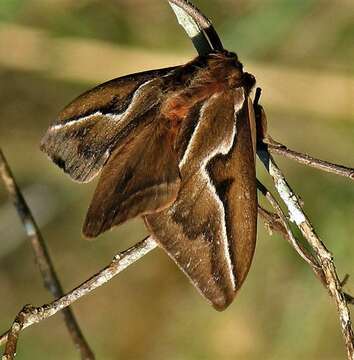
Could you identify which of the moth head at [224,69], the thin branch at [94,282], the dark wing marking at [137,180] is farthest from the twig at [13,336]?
the moth head at [224,69]

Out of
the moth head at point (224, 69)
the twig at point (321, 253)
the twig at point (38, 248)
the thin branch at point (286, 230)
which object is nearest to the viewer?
the twig at point (321, 253)

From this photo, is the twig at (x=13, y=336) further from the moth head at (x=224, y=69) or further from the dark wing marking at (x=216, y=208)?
the moth head at (x=224, y=69)

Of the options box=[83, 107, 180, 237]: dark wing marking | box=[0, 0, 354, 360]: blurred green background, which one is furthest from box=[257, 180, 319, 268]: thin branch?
box=[0, 0, 354, 360]: blurred green background

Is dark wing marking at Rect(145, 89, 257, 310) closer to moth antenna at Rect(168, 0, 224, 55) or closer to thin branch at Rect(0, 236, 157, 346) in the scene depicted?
thin branch at Rect(0, 236, 157, 346)

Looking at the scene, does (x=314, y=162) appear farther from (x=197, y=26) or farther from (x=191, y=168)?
(x=197, y=26)

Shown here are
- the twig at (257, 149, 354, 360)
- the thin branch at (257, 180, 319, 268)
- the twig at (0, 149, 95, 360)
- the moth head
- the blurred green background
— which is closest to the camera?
the twig at (257, 149, 354, 360)

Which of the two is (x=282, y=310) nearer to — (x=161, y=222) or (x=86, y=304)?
(x=86, y=304)
